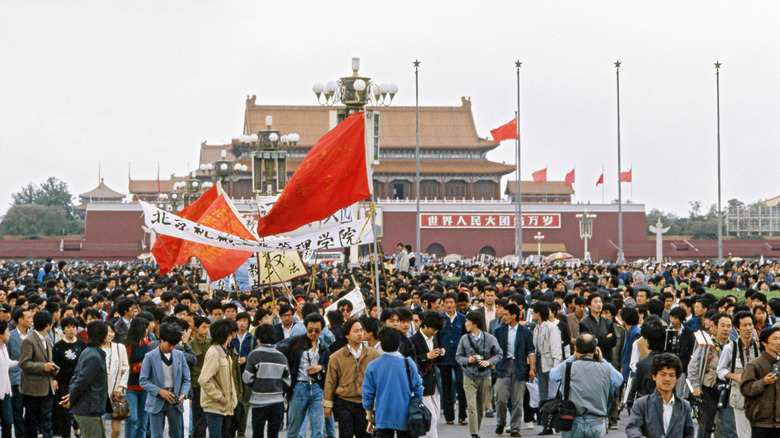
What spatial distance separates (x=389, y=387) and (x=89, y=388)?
1876mm

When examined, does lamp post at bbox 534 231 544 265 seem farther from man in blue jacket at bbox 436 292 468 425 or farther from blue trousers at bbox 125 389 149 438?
blue trousers at bbox 125 389 149 438

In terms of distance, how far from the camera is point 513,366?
733 centimetres

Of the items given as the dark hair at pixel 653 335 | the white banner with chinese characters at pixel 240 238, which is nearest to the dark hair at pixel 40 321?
the white banner with chinese characters at pixel 240 238

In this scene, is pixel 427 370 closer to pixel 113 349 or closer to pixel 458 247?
pixel 113 349

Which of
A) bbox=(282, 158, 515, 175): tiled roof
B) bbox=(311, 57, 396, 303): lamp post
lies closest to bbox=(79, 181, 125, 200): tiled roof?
bbox=(282, 158, 515, 175): tiled roof

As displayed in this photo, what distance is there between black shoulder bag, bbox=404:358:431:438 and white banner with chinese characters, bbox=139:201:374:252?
2521 mm

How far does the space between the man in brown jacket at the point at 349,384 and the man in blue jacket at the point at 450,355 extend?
2151 mm

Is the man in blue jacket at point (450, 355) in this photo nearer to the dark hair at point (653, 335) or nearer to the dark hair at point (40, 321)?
the dark hair at point (653, 335)

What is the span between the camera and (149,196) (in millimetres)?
49031

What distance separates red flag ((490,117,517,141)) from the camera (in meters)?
24.6

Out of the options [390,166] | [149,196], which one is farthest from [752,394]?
[149,196]

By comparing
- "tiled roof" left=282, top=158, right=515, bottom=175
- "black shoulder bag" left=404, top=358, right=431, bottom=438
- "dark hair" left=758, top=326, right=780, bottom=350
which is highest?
"tiled roof" left=282, top=158, right=515, bottom=175

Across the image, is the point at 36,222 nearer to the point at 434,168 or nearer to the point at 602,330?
the point at 434,168

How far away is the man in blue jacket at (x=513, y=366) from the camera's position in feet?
23.7
